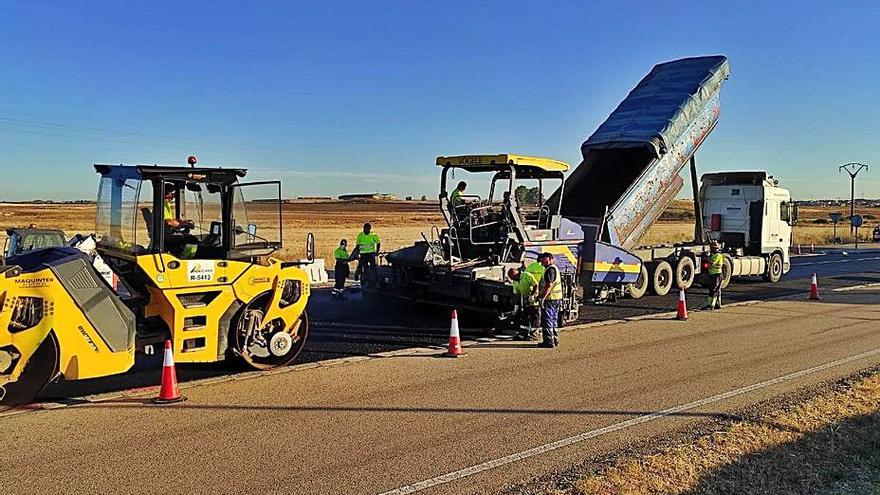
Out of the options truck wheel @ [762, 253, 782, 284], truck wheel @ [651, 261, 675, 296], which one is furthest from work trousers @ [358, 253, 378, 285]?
truck wheel @ [762, 253, 782, 284]

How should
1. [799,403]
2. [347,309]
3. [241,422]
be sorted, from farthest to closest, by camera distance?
[347,309], [799,403], [241,422]

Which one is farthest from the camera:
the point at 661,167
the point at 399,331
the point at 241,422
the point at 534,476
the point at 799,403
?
the point at 661,167

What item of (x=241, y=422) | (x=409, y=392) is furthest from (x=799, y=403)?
(x=241, y=422)

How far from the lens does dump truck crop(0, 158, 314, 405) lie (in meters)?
6.65

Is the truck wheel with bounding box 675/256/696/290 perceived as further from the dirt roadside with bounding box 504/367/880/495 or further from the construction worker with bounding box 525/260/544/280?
the dirt roadside with bounding box 504/367/880/495

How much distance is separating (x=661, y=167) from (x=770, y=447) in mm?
9968

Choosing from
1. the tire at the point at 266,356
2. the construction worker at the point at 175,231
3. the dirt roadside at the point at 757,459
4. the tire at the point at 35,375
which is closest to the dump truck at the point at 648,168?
the tire at the point at 266,356

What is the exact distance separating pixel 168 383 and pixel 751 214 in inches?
668

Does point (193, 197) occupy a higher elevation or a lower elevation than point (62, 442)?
higher

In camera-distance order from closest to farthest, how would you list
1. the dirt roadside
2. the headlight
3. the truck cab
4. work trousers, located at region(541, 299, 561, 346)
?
the dirt roadside, the headlight, work trousers, located at region(541, 299, 561, 346), the truck cab

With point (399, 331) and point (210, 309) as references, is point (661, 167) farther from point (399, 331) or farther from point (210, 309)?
point (210, 309)

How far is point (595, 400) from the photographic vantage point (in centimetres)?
752

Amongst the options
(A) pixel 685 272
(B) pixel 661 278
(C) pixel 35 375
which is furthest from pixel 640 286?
(C) pixel 35 375

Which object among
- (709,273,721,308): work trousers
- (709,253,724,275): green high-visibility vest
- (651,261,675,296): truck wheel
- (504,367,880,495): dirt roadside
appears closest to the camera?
(504,367,880,495): dirt roadside
